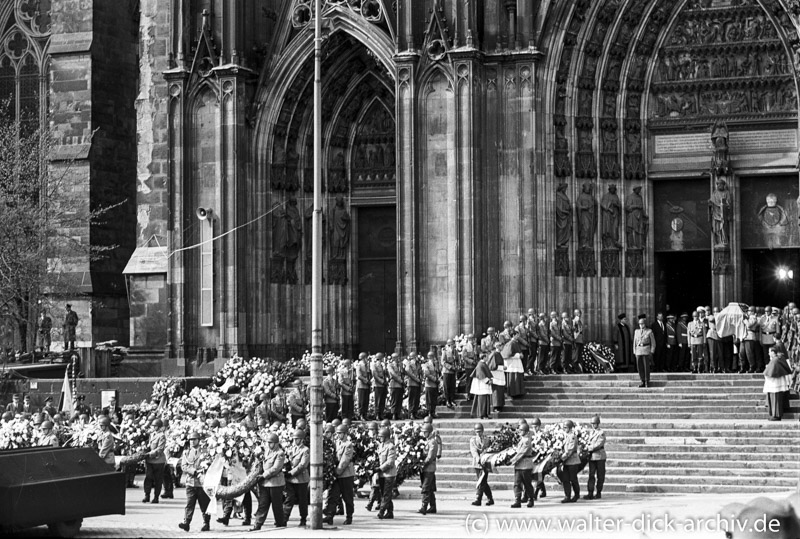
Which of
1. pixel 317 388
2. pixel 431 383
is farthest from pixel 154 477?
pixel 431 383

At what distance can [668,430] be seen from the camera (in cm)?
2791

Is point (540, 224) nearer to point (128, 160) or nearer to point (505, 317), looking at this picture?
point (505, 317)

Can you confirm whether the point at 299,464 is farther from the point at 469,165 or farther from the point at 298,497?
the point at 469,165

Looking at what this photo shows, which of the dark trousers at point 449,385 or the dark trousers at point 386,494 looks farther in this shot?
the dark trousers at point 449,385

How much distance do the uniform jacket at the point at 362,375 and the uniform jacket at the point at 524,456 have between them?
7.92 meters

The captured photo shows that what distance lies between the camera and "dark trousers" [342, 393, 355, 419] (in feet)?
104

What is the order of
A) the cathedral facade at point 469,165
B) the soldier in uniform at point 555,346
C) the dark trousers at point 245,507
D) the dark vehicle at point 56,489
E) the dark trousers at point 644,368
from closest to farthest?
the dark vehicle at point 56,489 < the dark trousers at point 245,507 < the dark trousers at point 644,368 < the soldier in uniform at point 555,346 < the cathedral facade at point 469,165

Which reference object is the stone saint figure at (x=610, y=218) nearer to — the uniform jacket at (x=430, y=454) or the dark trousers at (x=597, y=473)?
the dark trousers at (x=597, y=473)

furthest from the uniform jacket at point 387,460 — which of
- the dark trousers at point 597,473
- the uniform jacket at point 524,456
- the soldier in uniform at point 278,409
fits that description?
the soldier in uniform at point 278,409

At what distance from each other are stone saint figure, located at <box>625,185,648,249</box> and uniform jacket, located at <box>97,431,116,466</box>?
14.8 meters

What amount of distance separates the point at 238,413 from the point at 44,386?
9.17 metres

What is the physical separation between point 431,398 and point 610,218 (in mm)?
7748

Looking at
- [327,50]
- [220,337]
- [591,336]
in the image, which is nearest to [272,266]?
[220,337]

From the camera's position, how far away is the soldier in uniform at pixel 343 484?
22.9 meters
